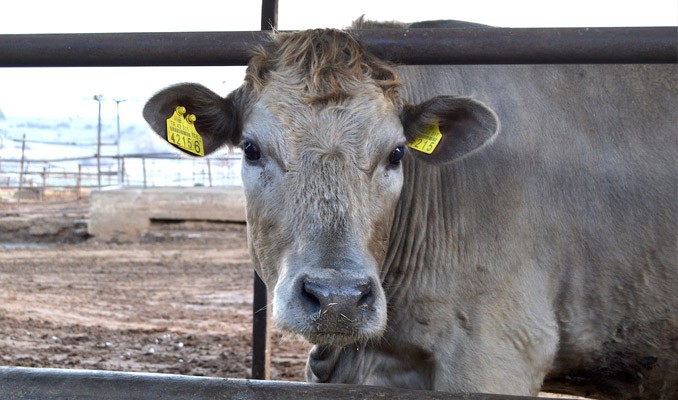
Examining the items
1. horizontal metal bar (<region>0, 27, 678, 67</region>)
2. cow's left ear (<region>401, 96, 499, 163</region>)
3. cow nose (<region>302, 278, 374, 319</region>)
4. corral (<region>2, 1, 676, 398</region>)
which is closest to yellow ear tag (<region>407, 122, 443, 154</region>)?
cow's left ear (<region>401, 96, 499, 163</region>)

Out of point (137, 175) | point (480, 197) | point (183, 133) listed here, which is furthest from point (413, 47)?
point (137, 175)

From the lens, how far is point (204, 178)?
86.4 feet

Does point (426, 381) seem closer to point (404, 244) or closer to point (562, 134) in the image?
point (404, 244)

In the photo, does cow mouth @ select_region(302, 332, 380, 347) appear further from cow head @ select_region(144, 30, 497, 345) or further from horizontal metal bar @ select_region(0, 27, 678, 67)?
horizontal metal bar @ select_region(0, 27, 678, 67)

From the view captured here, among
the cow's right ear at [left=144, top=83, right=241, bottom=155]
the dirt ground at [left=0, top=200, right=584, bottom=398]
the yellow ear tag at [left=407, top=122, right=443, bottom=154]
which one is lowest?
the dirt ground at [left=0, top=200, right=584, bottom=398]

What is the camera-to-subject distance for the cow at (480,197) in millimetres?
2918

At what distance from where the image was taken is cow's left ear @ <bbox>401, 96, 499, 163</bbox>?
302 centimetres

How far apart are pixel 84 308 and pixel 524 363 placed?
21.1 ft

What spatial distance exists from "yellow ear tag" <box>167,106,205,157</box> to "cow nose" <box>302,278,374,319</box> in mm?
983

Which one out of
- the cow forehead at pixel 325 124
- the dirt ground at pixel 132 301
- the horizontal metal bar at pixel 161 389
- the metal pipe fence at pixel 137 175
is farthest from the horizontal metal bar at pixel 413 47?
the metal pipe fence at pixel 137 175

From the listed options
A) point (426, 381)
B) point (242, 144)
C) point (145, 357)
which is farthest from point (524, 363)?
point (145, 357)

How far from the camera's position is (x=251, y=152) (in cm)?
301

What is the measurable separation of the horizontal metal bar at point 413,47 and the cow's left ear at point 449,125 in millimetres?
470

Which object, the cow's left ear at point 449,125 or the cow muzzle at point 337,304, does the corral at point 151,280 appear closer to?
the cow's left ear at point 449,125
